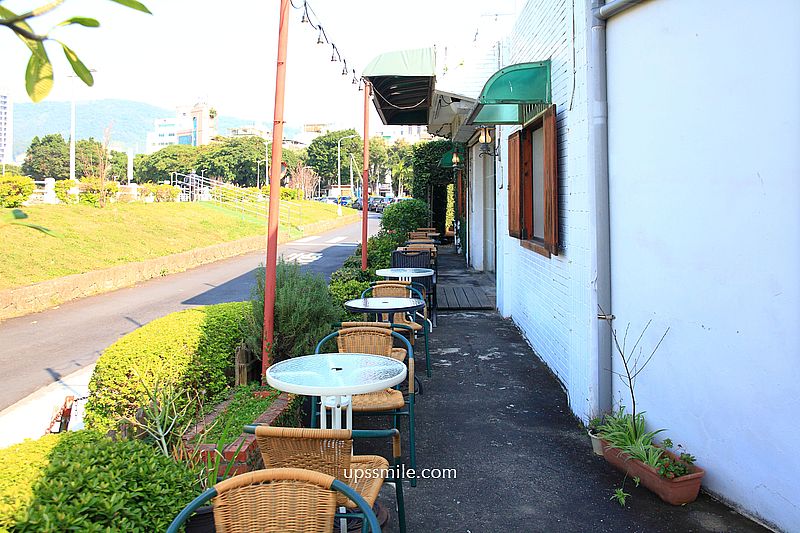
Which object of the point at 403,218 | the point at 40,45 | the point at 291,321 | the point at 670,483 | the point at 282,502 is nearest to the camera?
the point at 40,45

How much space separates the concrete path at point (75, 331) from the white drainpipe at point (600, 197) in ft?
9.43

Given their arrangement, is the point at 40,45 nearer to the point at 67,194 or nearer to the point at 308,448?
the point at 308,448

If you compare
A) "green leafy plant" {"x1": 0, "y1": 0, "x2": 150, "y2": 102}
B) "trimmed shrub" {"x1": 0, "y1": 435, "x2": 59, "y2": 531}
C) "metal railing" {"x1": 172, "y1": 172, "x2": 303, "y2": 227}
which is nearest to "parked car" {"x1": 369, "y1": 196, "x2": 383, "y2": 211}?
"metal railing" {"x1": 172, "y1": 172, "x2": 303, "y2": 227}

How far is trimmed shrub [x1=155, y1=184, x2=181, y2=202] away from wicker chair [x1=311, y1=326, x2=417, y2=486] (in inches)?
1299

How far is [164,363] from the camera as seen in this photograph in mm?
4324

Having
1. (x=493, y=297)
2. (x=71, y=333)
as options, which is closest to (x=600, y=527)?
(x=493, y=297)

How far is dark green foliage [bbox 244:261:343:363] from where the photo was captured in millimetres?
5320

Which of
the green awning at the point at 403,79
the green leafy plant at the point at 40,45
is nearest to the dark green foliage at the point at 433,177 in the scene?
the green awning at the point at 403,79

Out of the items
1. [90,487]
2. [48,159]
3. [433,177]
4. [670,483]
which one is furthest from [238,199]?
[48,159]

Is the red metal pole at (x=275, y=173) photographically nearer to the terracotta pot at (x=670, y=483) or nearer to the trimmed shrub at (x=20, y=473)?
the trimmed shrub at (x=20, y=473)

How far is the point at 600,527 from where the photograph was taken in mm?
3566

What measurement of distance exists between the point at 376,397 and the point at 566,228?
242 cm

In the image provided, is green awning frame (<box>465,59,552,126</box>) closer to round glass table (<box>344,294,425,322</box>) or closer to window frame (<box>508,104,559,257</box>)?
window frame (<box>508,104,559,257</box>)

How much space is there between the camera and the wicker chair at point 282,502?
2133 millimetres
